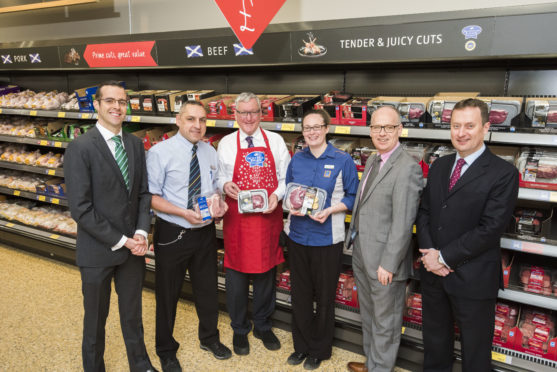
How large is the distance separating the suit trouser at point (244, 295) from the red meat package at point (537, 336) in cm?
167

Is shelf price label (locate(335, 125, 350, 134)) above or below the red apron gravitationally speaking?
above

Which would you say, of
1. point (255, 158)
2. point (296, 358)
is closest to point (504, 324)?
point (296, 358)

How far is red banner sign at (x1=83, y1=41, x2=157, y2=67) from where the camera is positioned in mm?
3431

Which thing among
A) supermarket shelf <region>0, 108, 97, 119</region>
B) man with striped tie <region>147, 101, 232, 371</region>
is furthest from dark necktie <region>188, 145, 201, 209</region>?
supermarket shelf <region>0, 108, 97, 119</region>

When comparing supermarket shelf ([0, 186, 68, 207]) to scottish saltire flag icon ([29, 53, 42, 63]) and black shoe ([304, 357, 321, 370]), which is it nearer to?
scottish saltire flag icon ([29, 53, 42, 63])

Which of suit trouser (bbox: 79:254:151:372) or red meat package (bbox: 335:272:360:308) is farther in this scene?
red meat package (bbox: 335:272:360:308)

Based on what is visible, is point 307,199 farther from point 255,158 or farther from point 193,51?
point 193,51

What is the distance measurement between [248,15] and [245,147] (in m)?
0.88

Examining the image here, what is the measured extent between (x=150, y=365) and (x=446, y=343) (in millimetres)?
1916

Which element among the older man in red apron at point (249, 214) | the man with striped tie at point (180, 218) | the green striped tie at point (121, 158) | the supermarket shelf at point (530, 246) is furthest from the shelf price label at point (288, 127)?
the supermarket shelf at point (530, 246)

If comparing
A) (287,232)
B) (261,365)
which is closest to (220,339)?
(261,365)

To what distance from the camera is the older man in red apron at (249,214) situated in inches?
106

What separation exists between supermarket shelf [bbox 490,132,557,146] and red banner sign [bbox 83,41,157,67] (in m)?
2.72

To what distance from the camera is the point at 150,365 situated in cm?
267
